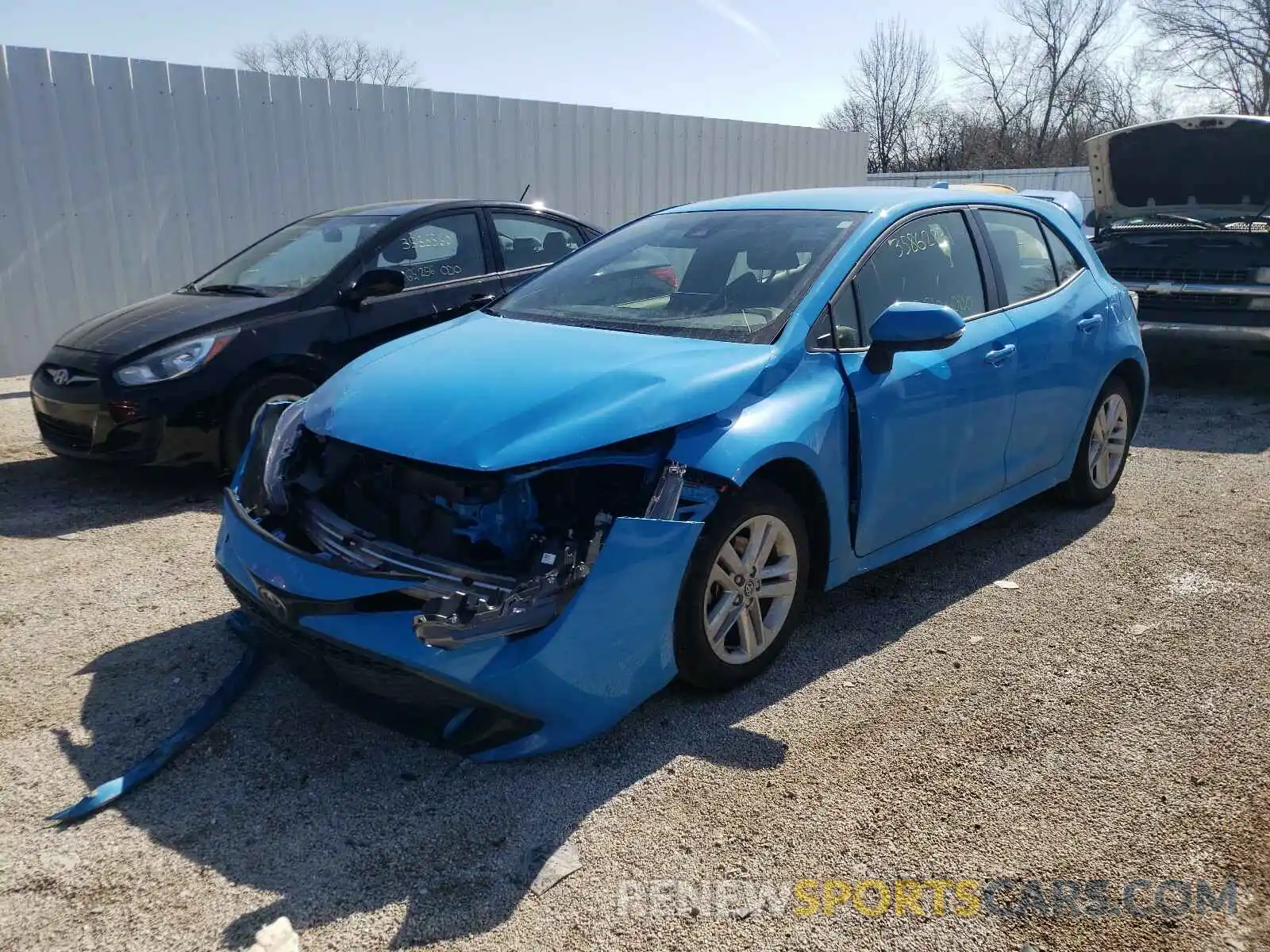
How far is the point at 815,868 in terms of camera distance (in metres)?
2.52

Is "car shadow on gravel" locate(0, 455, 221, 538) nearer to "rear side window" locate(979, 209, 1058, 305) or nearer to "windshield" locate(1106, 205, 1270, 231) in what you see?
"rear side window" locate(979, 209, 1058, 305)

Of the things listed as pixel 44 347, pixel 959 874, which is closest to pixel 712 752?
pixel 959 874

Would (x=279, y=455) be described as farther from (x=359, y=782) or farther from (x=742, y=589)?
(x=742, y=589)

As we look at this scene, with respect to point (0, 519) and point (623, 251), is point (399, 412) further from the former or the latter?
point (0, 519)

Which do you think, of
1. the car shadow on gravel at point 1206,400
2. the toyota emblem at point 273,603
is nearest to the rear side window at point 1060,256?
the car shadow on gravel at point 1206,400

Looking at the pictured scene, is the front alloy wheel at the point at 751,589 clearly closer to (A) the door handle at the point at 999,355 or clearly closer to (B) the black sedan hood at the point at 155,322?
(A) the door handle at the point at 999,355

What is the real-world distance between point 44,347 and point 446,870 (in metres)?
8.46

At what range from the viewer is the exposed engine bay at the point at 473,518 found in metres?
2.71

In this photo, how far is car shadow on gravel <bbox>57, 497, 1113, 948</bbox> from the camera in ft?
8.09

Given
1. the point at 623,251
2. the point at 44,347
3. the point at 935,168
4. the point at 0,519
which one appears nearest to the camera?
the point at 623,251

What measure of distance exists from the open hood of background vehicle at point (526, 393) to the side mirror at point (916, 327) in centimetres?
44

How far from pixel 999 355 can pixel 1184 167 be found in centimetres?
537

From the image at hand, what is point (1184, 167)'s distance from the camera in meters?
8.16

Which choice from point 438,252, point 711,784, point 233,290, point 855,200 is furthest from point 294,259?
point 711,784
